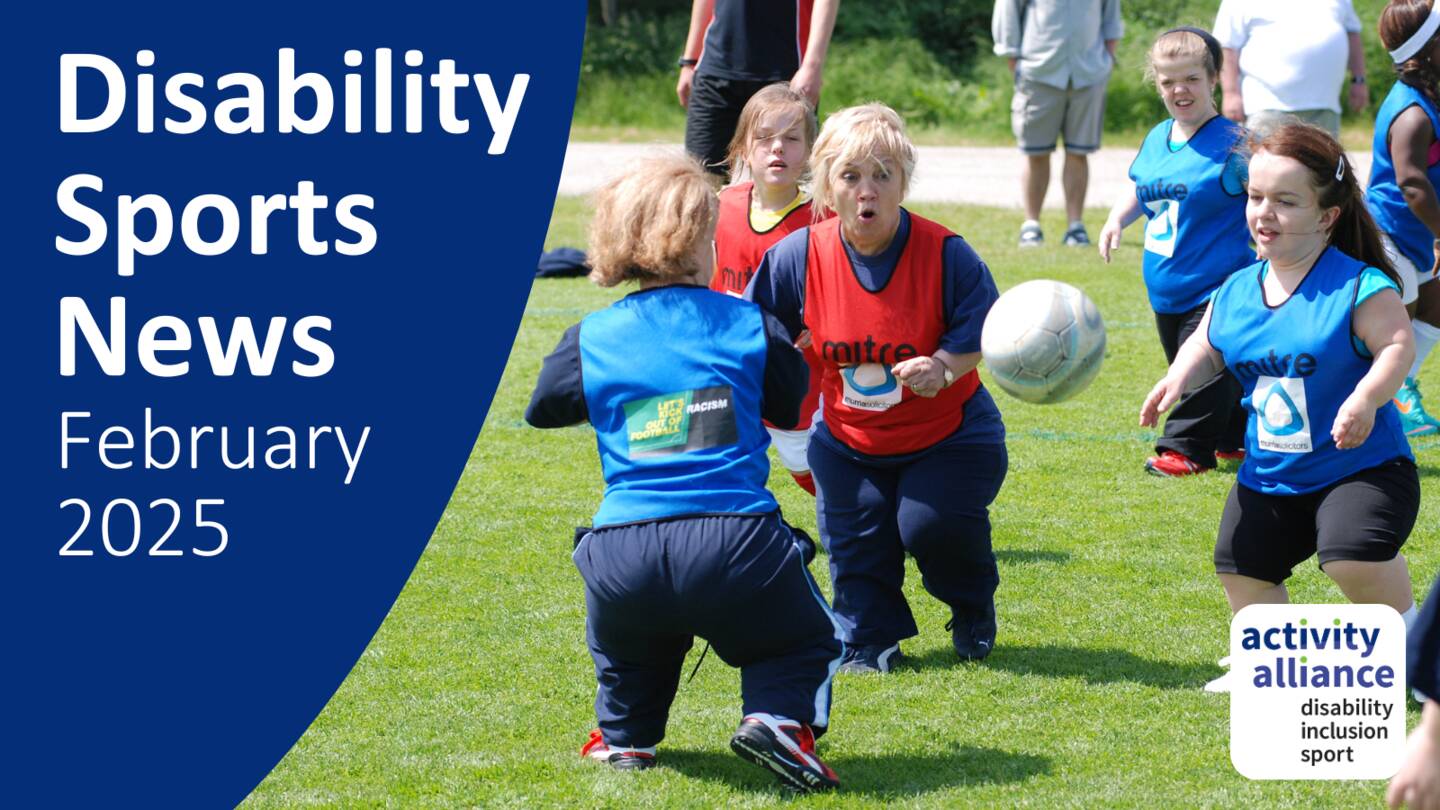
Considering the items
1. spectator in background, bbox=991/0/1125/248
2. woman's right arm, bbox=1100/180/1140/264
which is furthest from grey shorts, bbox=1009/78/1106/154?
woman's right arm, bbox=1100/180/1140/264

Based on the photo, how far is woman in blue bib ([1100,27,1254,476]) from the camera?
7.00m

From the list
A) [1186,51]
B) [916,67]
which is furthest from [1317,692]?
[916,67]

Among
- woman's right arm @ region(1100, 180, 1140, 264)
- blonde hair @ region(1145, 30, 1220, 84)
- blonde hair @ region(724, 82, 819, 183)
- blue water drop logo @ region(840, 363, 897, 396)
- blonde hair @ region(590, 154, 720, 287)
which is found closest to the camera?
blonde hair @ region(590, 154, 720, 287)

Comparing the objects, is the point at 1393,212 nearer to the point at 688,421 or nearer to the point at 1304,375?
the point at 1304,375

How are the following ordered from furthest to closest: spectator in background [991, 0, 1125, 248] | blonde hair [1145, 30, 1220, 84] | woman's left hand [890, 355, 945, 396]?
spectator in background [991, 0, 1125, 248] < blonde hair [1145, 30, 1220, 84] < woman's left hand [890, 355, 945, 396]

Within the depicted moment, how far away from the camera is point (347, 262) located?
13.1 metres

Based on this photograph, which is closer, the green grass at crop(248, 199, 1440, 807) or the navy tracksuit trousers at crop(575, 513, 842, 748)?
the navy tracksuit trousers at crop(575, 513, 842, 748)

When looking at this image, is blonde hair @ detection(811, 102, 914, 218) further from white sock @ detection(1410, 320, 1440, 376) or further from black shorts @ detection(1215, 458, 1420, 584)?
white sock @ detection(1410, 320, 1440, 376)

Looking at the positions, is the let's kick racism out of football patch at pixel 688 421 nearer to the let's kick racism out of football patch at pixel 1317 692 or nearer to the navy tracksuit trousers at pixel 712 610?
the navy tracksuit trousers at pixel 712 610

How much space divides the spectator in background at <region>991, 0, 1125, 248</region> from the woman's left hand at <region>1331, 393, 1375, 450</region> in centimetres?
941

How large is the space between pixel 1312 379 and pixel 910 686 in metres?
1.32

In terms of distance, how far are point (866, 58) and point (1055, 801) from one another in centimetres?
2334

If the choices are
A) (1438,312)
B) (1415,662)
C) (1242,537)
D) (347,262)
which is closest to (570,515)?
(1242,537)

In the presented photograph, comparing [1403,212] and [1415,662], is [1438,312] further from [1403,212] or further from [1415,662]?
[1415,662]
